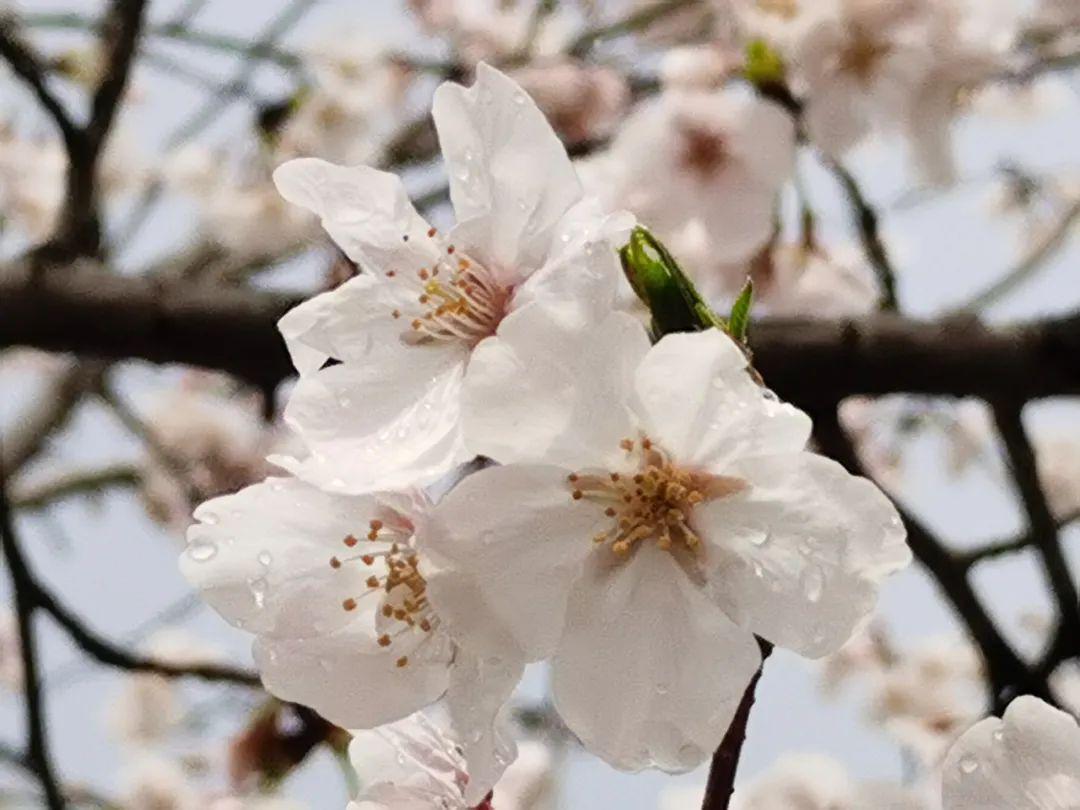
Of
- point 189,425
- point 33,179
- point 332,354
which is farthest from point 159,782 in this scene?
point 332,354

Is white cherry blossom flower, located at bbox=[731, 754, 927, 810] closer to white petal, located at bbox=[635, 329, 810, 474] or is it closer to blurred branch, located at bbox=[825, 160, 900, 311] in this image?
blurred branch, located at bbox=[825, 160, 900, 311]

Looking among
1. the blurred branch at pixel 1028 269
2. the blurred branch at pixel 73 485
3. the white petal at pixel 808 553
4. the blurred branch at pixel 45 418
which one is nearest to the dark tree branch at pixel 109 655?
the white petal at pixel 808 553

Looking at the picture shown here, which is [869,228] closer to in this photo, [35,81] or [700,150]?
[700,150]

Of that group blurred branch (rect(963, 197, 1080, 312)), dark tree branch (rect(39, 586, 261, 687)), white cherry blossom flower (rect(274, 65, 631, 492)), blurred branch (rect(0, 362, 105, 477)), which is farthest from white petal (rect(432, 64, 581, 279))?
blurred branch (rect(0, 362, 105, 477))

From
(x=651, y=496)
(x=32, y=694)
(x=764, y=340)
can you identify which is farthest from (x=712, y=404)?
(x=32, y=694)

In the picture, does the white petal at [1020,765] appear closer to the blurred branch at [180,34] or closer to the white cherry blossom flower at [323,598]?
the white cherry blossom flower at [323,598]

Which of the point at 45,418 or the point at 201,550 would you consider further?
the point at 45,418
